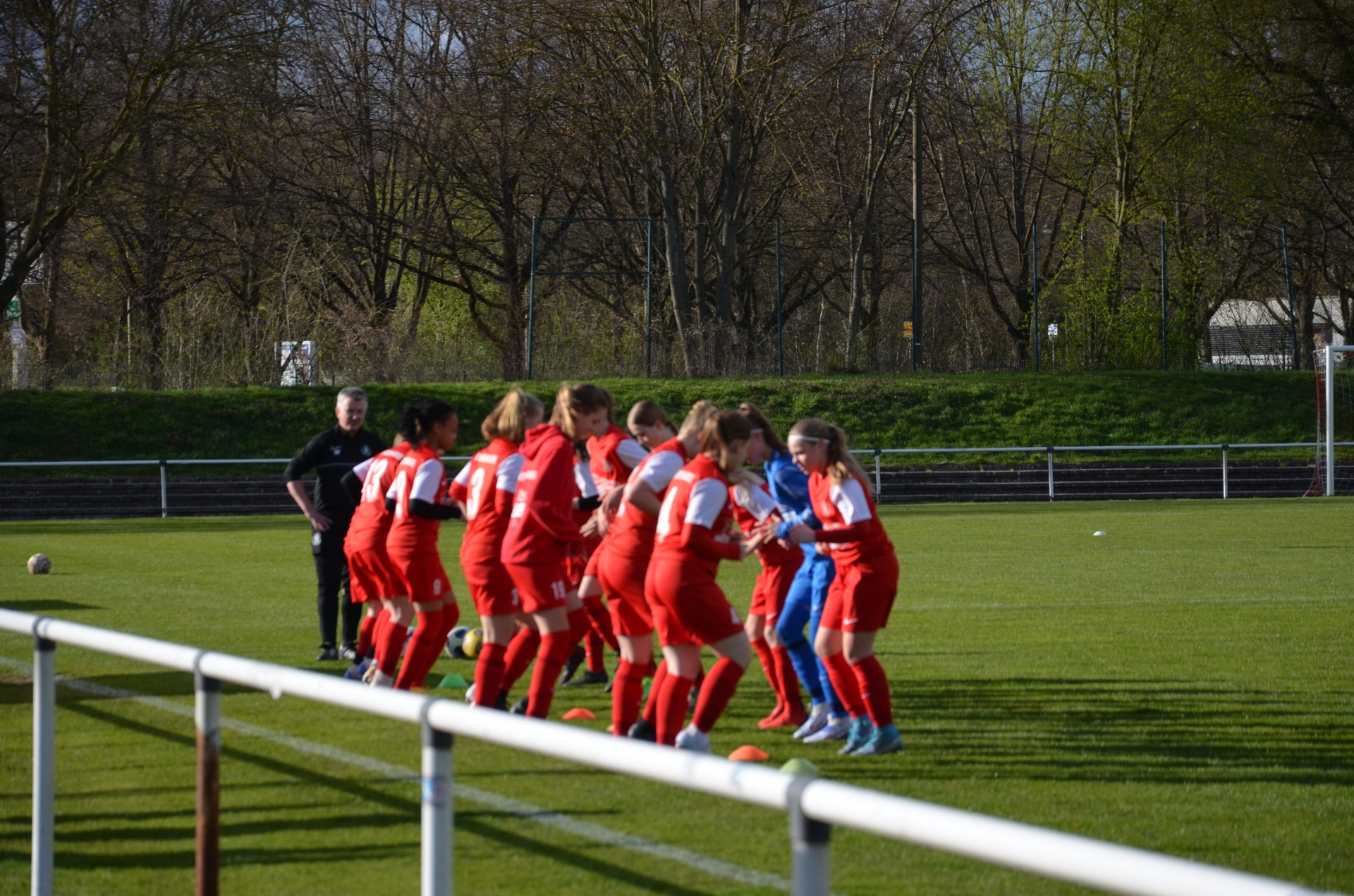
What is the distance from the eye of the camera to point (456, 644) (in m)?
10.2

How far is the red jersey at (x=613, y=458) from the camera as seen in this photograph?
8.13m

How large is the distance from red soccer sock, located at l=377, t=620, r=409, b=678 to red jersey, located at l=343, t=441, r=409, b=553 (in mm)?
459

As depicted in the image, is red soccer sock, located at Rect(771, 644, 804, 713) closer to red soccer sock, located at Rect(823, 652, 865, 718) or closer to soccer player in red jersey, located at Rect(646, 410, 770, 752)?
red soccer sock, located at Rect(823, 652, 865, 718)

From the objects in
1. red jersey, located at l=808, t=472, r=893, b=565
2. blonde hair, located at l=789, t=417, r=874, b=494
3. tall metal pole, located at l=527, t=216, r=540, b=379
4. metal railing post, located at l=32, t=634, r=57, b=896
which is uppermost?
tall metal pole, located at l=527, t=216, r=540, b=379

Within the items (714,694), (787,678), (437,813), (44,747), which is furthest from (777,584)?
(437,813)

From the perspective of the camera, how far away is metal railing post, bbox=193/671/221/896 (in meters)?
3.53

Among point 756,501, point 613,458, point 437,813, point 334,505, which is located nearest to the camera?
point 437,813

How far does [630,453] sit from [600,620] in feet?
4.73

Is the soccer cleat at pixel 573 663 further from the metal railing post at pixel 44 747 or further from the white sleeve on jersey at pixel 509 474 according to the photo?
the metal railing post at pixel 44 747

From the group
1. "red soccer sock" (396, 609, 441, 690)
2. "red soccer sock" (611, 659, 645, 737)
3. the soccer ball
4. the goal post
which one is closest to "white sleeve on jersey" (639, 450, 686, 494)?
"red soccer sock" (611, 659, 645, 737)

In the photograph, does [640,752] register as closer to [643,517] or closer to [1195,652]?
[643,517]

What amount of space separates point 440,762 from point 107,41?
1166 inches

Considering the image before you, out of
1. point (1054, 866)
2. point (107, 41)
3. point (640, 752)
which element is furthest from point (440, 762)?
point (107, 41)

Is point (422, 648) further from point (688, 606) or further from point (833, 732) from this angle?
point (833, 732)
